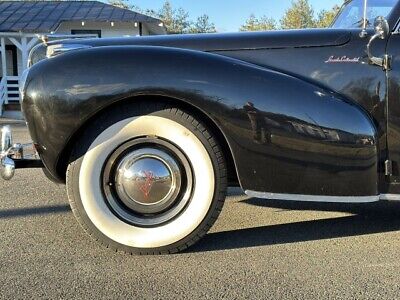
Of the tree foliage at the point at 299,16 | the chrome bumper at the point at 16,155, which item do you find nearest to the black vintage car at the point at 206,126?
the chrome bumper at the point at 16,155

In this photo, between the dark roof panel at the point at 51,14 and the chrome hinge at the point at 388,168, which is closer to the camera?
the chrome hinge at the point at 388,168

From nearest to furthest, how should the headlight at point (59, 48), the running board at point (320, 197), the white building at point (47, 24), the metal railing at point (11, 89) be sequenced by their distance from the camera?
the running board at point (320, 197) < the headlight at point (59, 48) < the metal railing at point (11, 89) < the white building at point (47, 24)

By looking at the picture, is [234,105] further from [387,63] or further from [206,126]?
[387,63]

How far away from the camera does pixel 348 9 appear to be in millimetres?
4445

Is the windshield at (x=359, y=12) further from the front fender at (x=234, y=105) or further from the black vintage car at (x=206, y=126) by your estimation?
the front fender at (x=234, y=105)

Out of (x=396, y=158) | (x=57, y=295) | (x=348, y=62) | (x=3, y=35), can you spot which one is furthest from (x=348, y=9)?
(x=3, y=35)

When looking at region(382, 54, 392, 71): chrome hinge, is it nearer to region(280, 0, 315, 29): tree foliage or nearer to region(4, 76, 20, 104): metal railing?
region(280, 0, 315, 29): tree foliage

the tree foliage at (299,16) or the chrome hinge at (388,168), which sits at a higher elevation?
the tree foliage at (299,16)

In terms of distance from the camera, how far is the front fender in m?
3.15

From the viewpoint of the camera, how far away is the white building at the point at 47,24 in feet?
61.1

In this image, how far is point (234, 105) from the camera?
3170mm

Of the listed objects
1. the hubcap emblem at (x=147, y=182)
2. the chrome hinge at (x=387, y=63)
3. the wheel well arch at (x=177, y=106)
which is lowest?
the hubcap emblem at (x=147, y=182)

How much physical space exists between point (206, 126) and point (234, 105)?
0.81ft

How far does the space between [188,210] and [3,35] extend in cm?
1721
